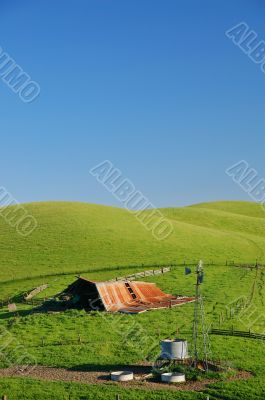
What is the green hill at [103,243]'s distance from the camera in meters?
77.6

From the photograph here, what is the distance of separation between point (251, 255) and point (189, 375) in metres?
59.7

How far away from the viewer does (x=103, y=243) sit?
87.3 metres

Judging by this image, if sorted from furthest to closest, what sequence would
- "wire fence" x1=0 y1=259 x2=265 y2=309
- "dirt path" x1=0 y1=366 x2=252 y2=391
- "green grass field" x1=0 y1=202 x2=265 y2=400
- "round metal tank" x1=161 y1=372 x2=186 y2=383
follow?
1. "wire fence" x1=0 y1=259 x2=265 y2=309
2. "green grass field" x1=0 y1=202 x2=265 y2=400
3. "round metal tank" x1=161 y1=372 x2=186 y2=383
4. "dirt path" x1=0 y1=366 x2=252 y2=391

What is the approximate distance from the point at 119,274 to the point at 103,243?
19.0 metres

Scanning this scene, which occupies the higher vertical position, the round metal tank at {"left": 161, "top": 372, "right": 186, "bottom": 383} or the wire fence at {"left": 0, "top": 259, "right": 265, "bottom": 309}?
the wire fence at {"left": 0, "top": 259, "right": 265, "bottom": 309}

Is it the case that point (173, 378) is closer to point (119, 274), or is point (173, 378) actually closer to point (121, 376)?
point (121, 376)

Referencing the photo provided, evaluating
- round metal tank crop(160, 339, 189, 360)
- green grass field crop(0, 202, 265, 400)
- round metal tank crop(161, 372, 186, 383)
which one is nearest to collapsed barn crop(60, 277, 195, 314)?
green grass field crop(0, 202, 265, 400)

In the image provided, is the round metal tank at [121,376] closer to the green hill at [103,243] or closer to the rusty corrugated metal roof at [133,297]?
the rusty corrugated metal roof at [133,297]

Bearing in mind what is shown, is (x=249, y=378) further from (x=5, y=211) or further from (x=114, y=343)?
(x=5, y=211)

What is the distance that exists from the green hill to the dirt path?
44.4 metres

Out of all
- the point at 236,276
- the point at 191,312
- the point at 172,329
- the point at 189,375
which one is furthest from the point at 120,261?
the point at 189,375

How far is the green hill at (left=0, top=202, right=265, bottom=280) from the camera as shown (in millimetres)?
77562

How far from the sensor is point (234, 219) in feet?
403

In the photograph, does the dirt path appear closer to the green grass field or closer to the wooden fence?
the green grass field
